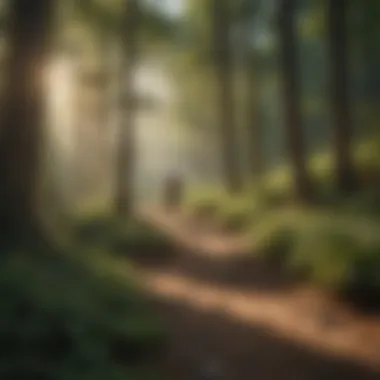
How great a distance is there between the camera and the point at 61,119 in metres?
8.31

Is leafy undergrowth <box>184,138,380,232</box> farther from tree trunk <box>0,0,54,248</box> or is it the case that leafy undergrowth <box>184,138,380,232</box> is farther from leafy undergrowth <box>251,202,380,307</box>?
tree trunk <box>0,0,54,248</box>

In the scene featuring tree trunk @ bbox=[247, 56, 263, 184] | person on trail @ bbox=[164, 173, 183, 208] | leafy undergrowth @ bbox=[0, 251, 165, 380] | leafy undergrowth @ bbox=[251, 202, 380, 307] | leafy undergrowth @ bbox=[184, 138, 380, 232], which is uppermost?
tree trunk @ bbox=[247, 56, 263, 184]

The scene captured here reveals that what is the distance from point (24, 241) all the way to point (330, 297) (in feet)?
9.58

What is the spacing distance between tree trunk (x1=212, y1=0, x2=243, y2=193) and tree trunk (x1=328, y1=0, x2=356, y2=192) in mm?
2489

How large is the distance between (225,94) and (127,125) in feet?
13.2

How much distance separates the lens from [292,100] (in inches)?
336

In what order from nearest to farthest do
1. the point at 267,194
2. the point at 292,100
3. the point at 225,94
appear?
the point at 292,100 < the point at 267,194 < the point at 225,94

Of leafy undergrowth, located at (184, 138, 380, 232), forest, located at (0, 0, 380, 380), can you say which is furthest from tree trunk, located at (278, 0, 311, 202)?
leafy undergrowth, located at (184, 138, 380, 232)

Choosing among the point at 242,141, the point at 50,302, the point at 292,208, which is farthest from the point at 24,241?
the point at 242,141

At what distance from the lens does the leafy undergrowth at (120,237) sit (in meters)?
8.26

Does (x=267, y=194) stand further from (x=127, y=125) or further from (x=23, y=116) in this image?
(x=23, y=116)

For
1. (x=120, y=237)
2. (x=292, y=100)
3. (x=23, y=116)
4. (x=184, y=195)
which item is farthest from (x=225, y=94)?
(x=23, y=116)

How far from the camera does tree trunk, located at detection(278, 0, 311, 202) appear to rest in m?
8.09

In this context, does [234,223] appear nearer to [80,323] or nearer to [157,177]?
[157,177]
